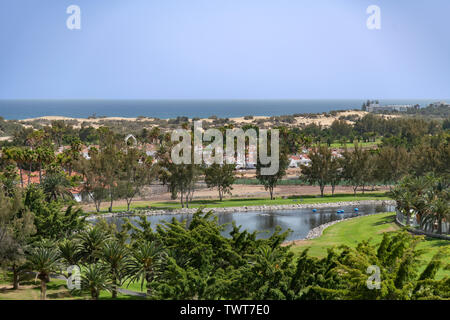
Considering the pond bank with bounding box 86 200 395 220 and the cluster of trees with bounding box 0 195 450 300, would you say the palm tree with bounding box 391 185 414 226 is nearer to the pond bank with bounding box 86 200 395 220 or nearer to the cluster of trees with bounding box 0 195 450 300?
the pond bank with bounding box 86 200 395 220

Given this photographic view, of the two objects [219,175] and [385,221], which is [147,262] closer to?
[385,221]

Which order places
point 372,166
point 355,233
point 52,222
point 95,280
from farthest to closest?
point 372,166
point 355,233
point 52,222
point 95,280

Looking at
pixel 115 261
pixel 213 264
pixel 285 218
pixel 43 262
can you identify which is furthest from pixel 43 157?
pixel 213 264

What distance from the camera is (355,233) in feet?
176

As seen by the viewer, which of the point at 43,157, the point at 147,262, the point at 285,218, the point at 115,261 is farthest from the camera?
the point at 43,157

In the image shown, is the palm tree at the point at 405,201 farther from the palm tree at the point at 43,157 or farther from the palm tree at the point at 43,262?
the palm tree at the point at 43,157

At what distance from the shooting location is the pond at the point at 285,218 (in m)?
61.4

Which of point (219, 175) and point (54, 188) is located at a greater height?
point (54, 188)

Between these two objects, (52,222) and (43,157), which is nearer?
(52,222)

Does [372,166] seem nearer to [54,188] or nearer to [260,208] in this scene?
[260,208]

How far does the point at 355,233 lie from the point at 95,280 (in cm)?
3577

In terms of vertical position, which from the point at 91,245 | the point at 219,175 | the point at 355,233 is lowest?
the point at 355,233
